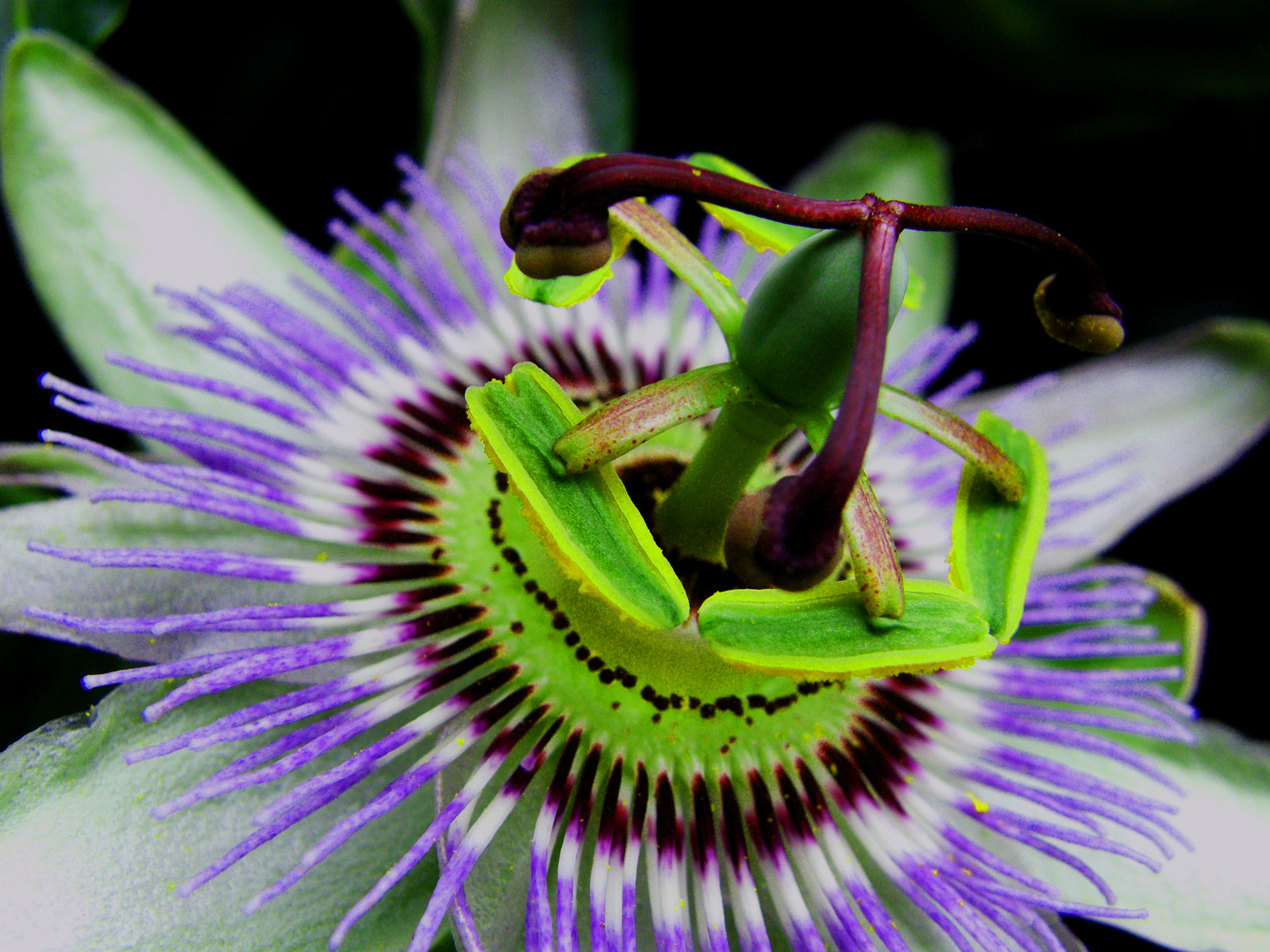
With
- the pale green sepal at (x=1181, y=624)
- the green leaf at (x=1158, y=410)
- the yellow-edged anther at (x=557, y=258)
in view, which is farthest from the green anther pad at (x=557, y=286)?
the pale green sepal at (x=1181, y=624)

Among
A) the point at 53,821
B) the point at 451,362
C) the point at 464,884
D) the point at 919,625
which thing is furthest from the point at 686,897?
the point at 451,362

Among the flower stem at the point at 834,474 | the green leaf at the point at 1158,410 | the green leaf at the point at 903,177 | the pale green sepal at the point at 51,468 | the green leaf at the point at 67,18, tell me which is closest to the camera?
the flower stem at the point at 834,474

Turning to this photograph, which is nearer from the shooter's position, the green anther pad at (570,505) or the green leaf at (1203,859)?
the green anther pad at (570,505)

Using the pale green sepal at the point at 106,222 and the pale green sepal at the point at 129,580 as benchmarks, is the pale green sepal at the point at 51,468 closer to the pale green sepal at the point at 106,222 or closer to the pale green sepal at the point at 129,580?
the pale green sepal at the point at 129,580

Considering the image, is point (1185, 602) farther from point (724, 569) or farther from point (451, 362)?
point (451, 362)

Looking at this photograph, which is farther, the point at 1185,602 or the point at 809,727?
the point at 1185,602

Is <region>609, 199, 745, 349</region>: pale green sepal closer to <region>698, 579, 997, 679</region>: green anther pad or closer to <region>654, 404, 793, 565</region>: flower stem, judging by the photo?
<region>654, 404, 793, 565</region>: flower stem

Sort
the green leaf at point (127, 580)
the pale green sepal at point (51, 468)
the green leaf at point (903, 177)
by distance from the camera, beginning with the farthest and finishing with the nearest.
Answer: the green leaf at point (903, 177)
the pale green sepal at point (51, 468)
the green leaf at point (127, 580)

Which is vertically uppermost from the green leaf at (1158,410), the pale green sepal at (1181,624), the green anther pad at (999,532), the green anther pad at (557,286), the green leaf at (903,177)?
the green anther pad at (557,286)
